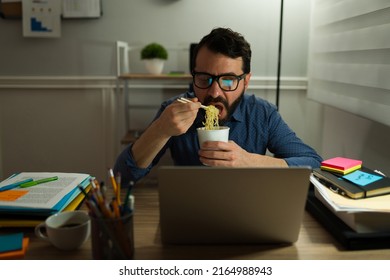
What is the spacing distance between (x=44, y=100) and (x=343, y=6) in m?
2.11

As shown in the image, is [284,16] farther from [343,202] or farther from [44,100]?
[343,202]

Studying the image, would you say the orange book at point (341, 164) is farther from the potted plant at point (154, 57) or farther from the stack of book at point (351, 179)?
the potted plant at point (154, 57)

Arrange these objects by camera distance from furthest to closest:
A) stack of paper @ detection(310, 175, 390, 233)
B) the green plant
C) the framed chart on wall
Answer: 1. the framed chart on wall
2. the green plant
3. stack of paper @ detection(310, 175, 390, 233)

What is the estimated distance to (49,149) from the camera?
3008mm

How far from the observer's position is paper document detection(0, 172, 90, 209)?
39.1 inches

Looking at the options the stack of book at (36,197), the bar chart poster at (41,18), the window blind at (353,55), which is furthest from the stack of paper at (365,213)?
the bar chart poster at (41,18)

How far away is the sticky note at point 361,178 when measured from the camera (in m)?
1.03

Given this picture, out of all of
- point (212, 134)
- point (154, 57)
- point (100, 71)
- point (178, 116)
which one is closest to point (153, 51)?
point (154, 57)

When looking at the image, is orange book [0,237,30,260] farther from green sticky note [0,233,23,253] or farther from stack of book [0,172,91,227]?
stack of book [0,172,91,227]

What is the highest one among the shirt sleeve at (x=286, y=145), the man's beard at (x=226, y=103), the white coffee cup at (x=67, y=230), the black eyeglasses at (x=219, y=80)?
the black eyeglasses at (x=219, y=80)

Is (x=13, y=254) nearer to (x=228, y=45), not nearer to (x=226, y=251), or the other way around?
(x=226, y=251)

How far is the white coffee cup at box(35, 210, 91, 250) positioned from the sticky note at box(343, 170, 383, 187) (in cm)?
67

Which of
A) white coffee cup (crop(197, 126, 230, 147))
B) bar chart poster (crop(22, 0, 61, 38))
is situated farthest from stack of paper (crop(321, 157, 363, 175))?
bar chart poster (crop(22, 0, 61, 38))

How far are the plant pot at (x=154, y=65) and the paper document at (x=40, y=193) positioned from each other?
1.54 m
